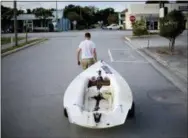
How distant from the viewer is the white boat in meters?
5.75

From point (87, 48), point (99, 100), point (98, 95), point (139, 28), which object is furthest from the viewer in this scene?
point (139, 28)

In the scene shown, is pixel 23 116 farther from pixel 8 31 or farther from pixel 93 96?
pixel 8 31

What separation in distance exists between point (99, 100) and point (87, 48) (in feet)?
9.00

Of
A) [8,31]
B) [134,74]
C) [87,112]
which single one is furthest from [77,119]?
[8,31]

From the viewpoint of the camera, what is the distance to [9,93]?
9.45 meters

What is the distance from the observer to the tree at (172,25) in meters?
19.3

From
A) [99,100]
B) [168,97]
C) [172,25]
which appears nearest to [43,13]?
[172,25]

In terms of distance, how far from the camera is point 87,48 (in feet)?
31.0

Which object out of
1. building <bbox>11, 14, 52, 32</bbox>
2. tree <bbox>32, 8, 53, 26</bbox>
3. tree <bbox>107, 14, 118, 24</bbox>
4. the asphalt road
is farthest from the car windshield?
tree <bbox>107, 14, 118, 24</bbox>

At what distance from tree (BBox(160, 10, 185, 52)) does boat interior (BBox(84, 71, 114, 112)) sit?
12265 mm

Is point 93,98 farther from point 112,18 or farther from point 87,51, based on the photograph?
point 112,18

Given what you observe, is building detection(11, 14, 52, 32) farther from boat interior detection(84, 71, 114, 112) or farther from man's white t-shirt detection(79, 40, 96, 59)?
boat interior detection(84, 71, 114, 112)

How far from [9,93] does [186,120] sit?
14.2 feet

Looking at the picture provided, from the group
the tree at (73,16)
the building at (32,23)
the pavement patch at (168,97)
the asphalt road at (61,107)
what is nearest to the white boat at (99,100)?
the asphalt road at (61,107)
